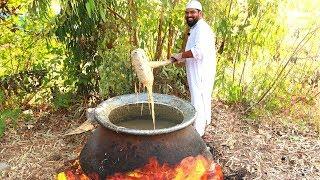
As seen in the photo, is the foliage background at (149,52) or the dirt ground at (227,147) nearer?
the dirt ground at (227,147)

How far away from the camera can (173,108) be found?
3.78 meters

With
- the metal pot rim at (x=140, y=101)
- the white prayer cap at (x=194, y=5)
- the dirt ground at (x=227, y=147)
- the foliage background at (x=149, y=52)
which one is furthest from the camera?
the foliage background at (x=149, y=52)

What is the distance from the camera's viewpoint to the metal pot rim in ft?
10.6

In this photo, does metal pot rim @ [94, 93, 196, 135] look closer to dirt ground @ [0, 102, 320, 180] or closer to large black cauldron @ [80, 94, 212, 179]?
large black cauldron @ [80, 94, 212, 179]

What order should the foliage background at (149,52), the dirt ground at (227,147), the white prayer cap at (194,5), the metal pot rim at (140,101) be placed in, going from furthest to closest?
the foliage background at (149,52)
the dirt ground at (227,147)
the white prayer cap at (194,5)
the metal pot rim at (140,101)

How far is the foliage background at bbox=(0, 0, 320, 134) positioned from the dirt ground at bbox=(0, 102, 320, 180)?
0.77ft

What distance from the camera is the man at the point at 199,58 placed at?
14.7 ft

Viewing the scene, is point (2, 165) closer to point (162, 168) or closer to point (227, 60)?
point (162, 168)

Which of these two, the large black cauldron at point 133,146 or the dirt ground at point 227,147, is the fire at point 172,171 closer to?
the large black cauldron at point 133,146

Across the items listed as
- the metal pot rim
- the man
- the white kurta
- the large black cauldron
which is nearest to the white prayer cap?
the man

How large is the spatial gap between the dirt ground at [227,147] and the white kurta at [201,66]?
1.47 feet

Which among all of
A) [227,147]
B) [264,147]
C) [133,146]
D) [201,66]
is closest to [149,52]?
[201,66]

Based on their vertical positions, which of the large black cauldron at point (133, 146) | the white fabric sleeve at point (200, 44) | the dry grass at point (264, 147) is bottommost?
the dry grass at point (264, 147)

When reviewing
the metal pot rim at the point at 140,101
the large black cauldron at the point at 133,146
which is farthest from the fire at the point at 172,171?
the metal pot rim at the point at 140,101
